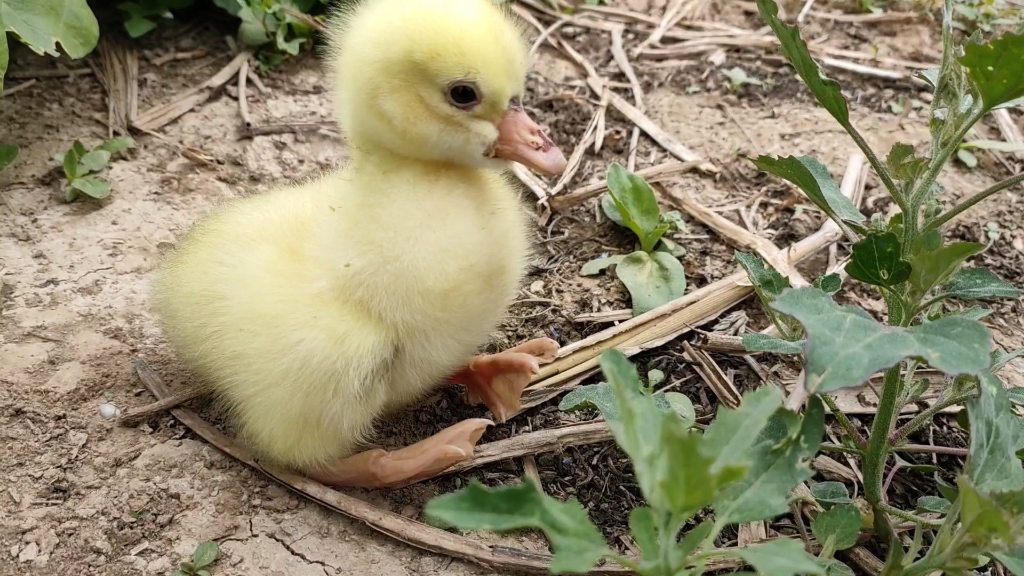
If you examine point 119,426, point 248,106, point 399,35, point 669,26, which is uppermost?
point 399,35

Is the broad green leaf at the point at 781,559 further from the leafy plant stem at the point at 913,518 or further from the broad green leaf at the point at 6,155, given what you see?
the broad green leaf at the point at 6,155

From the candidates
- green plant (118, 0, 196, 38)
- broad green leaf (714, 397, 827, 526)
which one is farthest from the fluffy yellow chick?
green plant (118, 0, 196, 38)

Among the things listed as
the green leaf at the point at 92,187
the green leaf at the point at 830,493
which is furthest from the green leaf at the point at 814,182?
the green leaf at the point at 92,187

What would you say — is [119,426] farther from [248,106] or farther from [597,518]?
[248,106]

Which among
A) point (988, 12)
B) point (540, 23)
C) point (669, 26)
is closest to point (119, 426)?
point (540, 23)

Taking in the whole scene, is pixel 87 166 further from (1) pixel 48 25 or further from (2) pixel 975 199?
(2) pixel 975 199
